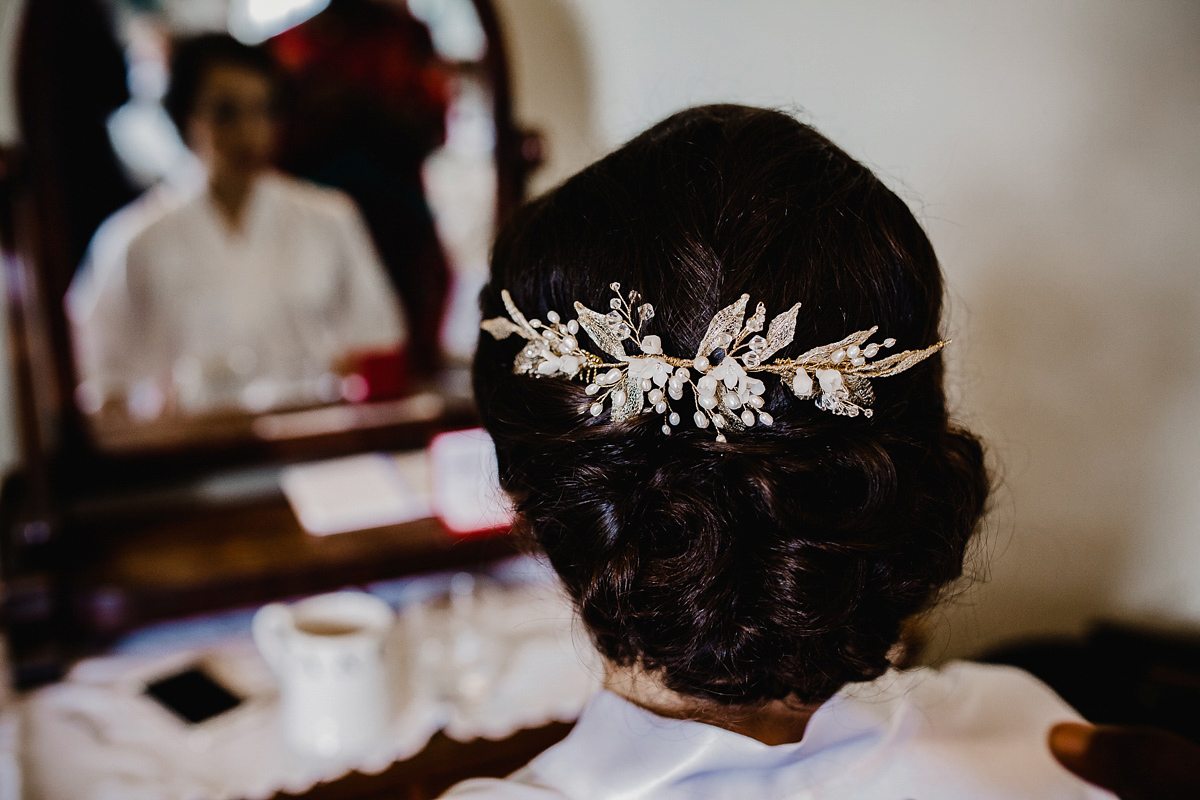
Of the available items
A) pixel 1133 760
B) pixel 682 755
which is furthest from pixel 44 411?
pixel 1133 760

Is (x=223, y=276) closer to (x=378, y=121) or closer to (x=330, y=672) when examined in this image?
(x=378, y=121)

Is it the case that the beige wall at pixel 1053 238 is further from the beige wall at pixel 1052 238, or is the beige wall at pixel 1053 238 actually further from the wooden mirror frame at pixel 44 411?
the wooden mirror frame at pixel 44 411

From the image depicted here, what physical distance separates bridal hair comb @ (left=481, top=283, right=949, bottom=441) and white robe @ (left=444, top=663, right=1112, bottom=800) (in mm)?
200

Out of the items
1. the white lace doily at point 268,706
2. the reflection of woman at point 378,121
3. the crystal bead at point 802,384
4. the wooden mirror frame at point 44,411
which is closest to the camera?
the crystal bead at point 802,384

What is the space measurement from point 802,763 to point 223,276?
0.77 m

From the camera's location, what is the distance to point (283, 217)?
34.9 inches

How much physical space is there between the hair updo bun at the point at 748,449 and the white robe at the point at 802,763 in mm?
38

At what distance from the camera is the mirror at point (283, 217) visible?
806 mm

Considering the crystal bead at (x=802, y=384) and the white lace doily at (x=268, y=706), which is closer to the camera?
the crystal bead at (x=802, y=384)

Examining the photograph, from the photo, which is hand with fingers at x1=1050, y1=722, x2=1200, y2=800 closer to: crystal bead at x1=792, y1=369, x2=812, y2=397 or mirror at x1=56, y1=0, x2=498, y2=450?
crystal bead at x1=792, y1=369, x2=812, y2=397

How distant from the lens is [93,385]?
2.69ft

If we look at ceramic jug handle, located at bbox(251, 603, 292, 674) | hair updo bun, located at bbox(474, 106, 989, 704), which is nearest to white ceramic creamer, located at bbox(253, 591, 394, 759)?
Result: ceramic jug handle, located at bbox(251, 603, 292, 674)

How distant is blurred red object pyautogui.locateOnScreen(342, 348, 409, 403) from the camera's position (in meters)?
0.95

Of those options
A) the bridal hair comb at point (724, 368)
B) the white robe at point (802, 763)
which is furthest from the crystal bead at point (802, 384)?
the white robe at point (802, 763)
